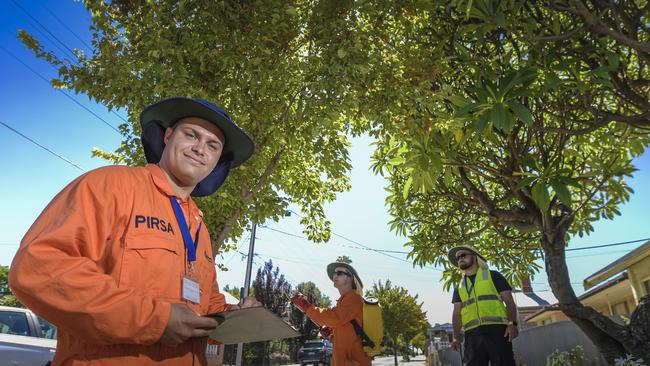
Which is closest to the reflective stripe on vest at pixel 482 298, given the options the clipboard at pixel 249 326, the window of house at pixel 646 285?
the clipboard at pixel 249 326

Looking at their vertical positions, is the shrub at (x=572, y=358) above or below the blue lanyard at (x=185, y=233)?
below

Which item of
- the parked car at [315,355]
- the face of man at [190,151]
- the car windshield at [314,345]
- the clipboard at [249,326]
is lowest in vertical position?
the parked car at [315,355]

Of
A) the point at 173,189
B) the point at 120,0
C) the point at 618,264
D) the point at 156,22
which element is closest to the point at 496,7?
Result: the point at 173,189

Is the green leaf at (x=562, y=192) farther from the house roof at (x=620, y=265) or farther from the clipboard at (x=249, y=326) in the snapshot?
the house roof at (x=620, y=265)

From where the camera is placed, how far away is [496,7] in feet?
11.9

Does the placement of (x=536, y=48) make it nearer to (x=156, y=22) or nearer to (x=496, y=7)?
(x=496, y=7)

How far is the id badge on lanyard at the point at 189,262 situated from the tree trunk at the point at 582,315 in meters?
5.69

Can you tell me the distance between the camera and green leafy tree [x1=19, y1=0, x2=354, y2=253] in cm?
513

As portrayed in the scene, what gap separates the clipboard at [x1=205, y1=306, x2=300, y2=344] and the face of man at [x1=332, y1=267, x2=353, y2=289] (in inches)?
142

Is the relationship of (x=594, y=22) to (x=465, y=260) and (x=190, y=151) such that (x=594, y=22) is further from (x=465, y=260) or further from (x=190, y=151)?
(x=190, y=151)

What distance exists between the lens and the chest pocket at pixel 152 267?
1288mm

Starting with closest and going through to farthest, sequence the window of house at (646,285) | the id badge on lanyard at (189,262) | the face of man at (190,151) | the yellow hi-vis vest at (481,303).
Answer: the id badge on lanyard at (189,262) < the face of man at (190,151) < the yellow hi-vis vest at (481,303) < the window of house at (646,285)

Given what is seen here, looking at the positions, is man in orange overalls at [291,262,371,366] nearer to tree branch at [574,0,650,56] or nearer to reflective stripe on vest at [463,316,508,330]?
reflective stripe on vest at [463,316,508,330]

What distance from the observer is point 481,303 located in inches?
202
